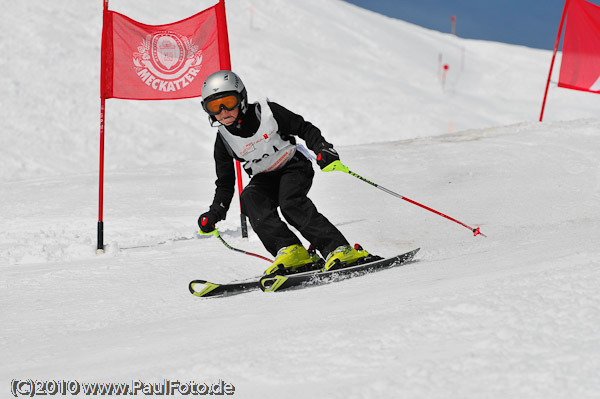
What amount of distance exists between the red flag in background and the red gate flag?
28.5 ft

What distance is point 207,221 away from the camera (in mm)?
4629

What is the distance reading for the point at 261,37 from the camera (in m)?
26.7

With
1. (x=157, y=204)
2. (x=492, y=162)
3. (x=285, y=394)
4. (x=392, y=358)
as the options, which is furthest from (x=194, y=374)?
(x=492, y=162)

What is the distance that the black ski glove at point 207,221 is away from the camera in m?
4.62

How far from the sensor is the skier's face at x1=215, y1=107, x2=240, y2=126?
4.37 meters

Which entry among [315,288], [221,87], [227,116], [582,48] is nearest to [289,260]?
[315,288]

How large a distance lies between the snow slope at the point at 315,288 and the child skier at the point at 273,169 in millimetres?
532

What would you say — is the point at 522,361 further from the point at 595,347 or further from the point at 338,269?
the point at 338,269

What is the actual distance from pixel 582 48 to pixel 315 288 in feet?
35.4

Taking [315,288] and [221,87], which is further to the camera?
[221,87]

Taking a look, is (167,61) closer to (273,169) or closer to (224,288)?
(273,169)

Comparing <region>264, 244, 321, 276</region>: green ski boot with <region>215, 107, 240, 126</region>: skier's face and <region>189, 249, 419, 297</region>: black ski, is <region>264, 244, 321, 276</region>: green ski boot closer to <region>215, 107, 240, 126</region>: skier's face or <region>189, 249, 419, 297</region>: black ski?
<region>189, 249, 419, 297</region>: black ski

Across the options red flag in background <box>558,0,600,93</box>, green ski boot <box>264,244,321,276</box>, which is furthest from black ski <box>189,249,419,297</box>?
red flag in background <box>558,0,600,93</box>

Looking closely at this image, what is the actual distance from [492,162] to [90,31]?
62.0 ft
